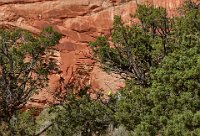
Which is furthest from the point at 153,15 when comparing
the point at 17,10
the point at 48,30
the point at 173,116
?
the point at 17,10

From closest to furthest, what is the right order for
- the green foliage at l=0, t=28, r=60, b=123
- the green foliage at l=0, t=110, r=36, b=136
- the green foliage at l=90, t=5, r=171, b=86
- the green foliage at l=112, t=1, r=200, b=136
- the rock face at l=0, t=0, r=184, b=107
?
the green foliage at l=112, t=1, r=200, b=136
the green foliage at l=0, t=110, r=36, b=136
the green foliage at l=90, t=5, r=171, b=86
the green foliage at l=0, t=28, r=60, b=123
the rock face at l=0, t=0, r=184, b=107

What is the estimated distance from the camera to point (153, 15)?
1584cm

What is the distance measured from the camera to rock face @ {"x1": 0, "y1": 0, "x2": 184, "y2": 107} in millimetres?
21344

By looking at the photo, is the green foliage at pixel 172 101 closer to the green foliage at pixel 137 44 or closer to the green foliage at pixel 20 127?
the green foliage at pixel 137 44

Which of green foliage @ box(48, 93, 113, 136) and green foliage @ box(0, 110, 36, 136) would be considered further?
green foliage @ box(48, 93, 113, 136)

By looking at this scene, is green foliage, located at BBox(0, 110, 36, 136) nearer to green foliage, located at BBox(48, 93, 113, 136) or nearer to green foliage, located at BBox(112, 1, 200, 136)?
green foliage, located at BBox(48, 93, 113, 136)

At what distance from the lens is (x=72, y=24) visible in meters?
21.6

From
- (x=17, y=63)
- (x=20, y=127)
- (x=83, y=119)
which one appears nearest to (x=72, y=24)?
(x=17, y=63)

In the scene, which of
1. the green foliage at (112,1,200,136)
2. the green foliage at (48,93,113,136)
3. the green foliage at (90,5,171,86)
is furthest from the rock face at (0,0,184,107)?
the green foliage at (112,1,200,136)

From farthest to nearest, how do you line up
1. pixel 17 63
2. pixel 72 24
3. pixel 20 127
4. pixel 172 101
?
pixel 72 24, pixel 17 63, pixel 20 127, pixel 172 101

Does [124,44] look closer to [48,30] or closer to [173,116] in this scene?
[48,30]

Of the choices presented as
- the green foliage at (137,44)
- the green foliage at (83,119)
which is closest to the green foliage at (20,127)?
the green foliage at (83,119)

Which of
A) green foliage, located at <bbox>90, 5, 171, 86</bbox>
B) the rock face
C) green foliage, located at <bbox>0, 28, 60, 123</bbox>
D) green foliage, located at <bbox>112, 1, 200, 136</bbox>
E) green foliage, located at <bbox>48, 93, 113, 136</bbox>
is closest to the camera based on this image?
green foliage, located at <bbox>112, 1, 200, 136</bbox>

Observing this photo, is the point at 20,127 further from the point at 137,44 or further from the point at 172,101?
the point at 172,101
